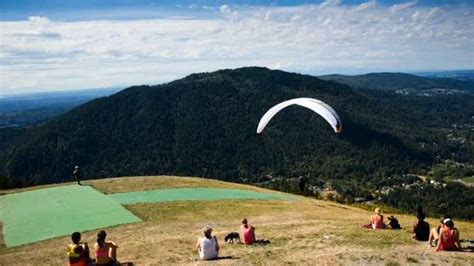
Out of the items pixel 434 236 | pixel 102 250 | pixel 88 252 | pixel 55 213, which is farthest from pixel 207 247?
pixel 55 213

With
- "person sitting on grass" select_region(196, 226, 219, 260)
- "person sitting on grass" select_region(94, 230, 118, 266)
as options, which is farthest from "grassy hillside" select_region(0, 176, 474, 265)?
"person sitting on grass" select_region(94, 230, 118, 266)

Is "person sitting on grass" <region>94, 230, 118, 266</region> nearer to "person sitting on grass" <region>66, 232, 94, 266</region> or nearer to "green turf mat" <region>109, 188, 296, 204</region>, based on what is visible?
"person sitting on grass" <region>66, 232, 94, 266</region>

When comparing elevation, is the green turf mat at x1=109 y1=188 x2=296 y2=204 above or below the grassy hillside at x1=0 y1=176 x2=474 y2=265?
below

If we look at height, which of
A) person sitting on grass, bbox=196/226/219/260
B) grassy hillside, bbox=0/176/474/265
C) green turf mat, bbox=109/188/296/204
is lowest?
green turf mat, bbox=109/188/296/204

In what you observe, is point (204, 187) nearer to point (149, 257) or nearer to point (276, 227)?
point (276, 227)

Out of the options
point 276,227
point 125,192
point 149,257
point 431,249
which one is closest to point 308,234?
point 276,227

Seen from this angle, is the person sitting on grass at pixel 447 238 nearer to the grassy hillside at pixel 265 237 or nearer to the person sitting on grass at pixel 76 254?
the grassy hillside at pixel 265 237

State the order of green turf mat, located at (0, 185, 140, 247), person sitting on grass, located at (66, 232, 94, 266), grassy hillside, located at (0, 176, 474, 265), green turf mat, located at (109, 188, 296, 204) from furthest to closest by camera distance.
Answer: green turf mat, located at (109, 188, 296, 204), green turf mat, located at (0, 185, 140, 247), grassy hillside, located at (0, 176, 474, 265), person sitting on grass, located at (66, 232, 94, 266)

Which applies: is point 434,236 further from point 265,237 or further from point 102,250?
point 102,250
